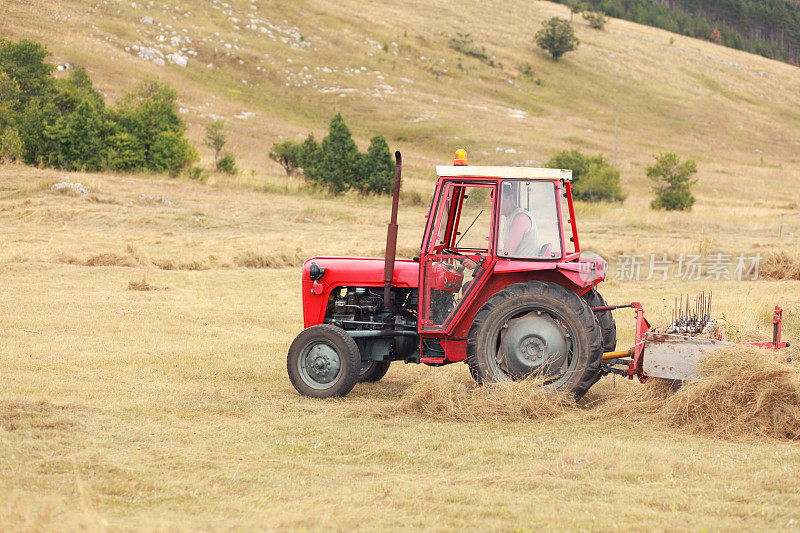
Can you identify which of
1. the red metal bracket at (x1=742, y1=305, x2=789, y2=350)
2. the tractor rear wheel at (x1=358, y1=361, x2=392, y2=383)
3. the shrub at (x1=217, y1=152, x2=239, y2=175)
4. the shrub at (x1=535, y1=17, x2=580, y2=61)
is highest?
the shrub at (x1=535, y1=17, x2=580, y2=61)

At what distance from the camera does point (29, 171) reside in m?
28.6

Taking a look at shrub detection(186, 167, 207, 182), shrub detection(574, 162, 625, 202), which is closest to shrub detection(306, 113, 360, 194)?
shrub detection(186, 167, 207, 182)

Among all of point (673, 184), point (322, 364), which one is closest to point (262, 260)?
point (322, 364)

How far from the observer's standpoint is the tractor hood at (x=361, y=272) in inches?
320

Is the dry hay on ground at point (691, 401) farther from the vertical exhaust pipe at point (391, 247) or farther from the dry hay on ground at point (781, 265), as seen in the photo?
the dry hay on ground at point (781, 265)

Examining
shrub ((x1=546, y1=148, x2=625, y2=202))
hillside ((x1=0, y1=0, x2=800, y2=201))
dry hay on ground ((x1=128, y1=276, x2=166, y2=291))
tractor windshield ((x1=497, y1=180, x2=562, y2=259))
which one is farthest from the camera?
hillside ((x1=0, y1=0, x2=800, y2=201))

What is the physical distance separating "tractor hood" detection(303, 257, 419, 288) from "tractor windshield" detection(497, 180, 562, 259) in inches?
40.5

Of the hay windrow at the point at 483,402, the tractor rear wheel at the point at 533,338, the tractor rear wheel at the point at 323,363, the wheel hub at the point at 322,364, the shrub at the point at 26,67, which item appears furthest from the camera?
the shrub at the point at 26,67

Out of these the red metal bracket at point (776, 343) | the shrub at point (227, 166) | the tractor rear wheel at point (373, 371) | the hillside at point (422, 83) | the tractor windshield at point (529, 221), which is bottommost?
the tractor rear wheel at point (373, 371)

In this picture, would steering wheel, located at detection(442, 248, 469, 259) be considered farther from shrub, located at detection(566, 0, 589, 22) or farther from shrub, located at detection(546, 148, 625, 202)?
shrub, located at detection(566, 0, 589, 22)

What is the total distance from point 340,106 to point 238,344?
5390 centimetres

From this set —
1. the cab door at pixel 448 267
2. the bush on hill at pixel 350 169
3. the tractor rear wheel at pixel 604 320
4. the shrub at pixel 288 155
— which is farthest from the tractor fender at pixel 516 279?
the shrub at pixel 288 155

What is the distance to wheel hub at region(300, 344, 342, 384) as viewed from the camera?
8.02 meters

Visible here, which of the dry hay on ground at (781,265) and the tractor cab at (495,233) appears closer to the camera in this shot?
the tractor cab at (495,233)
